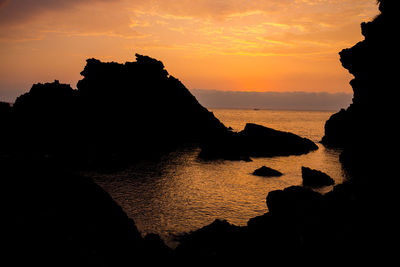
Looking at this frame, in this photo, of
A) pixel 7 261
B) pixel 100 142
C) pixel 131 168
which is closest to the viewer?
pixel 7 261

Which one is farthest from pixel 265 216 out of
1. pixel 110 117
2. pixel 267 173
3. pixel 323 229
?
pixel 110 117

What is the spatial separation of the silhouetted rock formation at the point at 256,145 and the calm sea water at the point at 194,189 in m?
6.33

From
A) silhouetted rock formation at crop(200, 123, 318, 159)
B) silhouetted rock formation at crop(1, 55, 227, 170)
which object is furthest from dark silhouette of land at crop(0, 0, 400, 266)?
silhouetted rock formation at crop(200, 123, 318, 159)

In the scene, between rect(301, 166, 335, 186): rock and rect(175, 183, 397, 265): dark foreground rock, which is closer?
rect(175, 183, 397, 265): dark foreground rock

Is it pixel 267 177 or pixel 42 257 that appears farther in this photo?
pixel 267 177

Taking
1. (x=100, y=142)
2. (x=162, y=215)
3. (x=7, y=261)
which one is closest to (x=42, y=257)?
(x=7, y=261)

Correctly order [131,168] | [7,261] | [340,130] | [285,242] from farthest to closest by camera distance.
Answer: [340,130]
[131,168]
[285,242]
[7,261]

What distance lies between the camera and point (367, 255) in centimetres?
1382

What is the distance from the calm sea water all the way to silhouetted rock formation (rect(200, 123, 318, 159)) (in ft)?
20.8

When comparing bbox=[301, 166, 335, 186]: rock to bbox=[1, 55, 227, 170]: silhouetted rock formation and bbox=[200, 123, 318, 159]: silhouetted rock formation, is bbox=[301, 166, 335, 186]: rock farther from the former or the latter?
bbox=[1, 55, 227, 170]: silhouetted rock formation

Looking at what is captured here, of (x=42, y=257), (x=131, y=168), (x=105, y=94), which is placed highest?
(x=105, y=94)

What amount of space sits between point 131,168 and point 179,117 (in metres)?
52.5

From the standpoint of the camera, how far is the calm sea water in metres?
30.0

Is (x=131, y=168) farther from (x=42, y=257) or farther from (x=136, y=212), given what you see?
(x=42, y=257)
